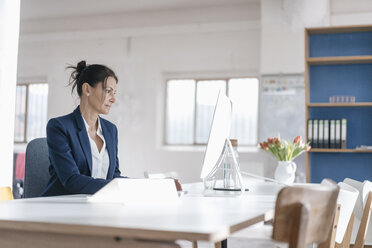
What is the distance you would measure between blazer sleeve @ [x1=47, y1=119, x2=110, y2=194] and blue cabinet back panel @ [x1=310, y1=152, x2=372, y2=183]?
3.52 meters

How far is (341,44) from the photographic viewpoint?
17.1ft

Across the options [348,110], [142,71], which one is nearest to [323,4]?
[348,110]

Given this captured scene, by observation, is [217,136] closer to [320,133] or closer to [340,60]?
[320,133]

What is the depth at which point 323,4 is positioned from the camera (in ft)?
19.2

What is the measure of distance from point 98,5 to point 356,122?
13.9 feet

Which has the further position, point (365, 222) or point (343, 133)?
point (343, 133)

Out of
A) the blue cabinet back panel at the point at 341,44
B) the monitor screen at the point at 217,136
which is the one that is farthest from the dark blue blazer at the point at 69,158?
the blue cabinet back panel at the point at 341,44

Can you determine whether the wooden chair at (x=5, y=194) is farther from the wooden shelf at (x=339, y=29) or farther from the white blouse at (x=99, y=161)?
the wooden shelf at (x=339, y=29)

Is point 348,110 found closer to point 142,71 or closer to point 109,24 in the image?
point 142,71

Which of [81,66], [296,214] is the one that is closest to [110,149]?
[81,66]

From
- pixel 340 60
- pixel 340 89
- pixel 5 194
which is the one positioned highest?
pixel 340 60

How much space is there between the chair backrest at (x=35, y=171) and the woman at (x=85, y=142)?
0.13m

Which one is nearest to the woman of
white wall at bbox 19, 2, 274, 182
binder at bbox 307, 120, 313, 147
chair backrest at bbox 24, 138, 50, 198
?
chair backrest at bbox 24, 138, 50, 198

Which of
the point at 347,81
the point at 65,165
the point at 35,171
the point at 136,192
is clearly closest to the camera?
the point at 136,192
